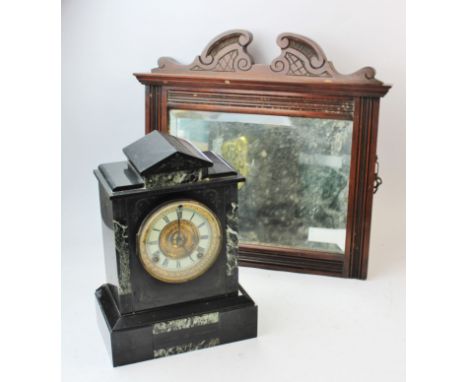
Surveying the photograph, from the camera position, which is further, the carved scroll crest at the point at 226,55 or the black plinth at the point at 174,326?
the carved scroll crest at the point at 226,55

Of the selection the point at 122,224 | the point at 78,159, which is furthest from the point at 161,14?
the point at 122,224

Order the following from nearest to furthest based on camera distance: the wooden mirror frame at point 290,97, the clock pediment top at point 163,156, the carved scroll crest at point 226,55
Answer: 1. the clock pediment top at point 163,156
2. the wooden mirror frame at point 290,97
3. the carved scroll crest at point 226,55

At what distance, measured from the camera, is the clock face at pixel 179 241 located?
1765 mm

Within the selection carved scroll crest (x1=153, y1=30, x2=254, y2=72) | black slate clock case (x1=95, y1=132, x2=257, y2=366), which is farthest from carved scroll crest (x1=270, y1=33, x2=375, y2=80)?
black slate clock case (x1=95, y1=132, x2=257, y2=366)

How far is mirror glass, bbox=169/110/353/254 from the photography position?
2.30 meters

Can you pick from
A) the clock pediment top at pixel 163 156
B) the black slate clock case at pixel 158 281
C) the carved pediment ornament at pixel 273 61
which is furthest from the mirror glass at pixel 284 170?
the clock pediment top at pixel 163 156

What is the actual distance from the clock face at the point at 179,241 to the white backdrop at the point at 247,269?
250mm

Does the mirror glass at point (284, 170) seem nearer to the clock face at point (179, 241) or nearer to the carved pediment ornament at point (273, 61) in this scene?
the carved pediment ornament at point (273, 61)

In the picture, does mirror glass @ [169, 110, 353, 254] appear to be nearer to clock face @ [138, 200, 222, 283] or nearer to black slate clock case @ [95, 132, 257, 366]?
black slate clock case @ [95, 132, 257, 366]

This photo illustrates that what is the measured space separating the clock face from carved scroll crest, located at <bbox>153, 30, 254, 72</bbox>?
764 mm

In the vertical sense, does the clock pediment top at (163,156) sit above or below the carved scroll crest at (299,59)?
below

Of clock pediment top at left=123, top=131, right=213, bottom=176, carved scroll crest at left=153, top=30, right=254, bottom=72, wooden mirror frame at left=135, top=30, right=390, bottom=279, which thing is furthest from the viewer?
carved scroll crest at left=153, top=30, right=254, bottom=72

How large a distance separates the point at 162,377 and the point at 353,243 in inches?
36.1

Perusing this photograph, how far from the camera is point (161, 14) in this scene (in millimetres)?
2574
